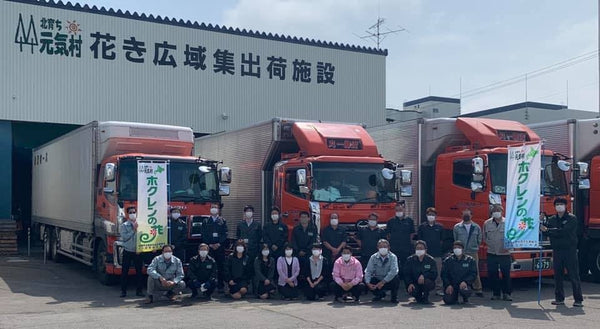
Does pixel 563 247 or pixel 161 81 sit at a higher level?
pixel 161 81

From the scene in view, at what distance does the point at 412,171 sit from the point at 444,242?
1.85m

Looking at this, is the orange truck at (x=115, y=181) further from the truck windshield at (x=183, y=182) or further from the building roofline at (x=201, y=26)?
the building roofline at (x=201, y=26)

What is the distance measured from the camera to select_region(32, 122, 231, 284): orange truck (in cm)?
1373

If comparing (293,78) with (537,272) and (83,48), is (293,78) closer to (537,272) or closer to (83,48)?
(83,48)

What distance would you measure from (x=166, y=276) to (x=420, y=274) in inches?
180

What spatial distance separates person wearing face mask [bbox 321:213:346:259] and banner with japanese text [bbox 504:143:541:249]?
308 centimetres

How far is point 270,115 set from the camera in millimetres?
26062

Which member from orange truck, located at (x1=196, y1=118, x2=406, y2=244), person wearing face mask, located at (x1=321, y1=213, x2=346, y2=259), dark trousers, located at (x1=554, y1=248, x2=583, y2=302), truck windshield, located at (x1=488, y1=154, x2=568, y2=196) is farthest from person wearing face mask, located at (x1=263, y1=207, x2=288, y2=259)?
dark trousers, located at (x1=554, y1=248, x2=583, y2=302)

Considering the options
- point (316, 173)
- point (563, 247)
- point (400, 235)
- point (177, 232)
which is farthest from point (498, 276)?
point (177, 232)

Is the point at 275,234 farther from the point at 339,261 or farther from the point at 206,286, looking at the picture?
the point at 206,286

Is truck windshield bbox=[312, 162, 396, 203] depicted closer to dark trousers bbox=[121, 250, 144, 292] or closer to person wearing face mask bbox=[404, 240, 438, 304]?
person wearing face mask bbox=[404, 240, 438, 304]

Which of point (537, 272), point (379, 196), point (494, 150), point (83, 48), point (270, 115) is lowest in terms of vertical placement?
point (537, 272)

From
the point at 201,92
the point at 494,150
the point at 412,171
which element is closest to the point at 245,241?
the point at 412,171

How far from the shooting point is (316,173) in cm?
1348
